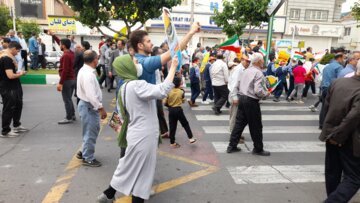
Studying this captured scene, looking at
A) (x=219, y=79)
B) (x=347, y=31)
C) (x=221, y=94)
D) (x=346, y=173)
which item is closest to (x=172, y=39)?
(x=346, y=173)

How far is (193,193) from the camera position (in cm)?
392

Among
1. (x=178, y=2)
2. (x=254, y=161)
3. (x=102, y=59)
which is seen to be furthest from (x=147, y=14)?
(x=254, y=161)

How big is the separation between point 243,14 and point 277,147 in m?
12.1

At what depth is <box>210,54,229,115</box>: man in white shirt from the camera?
834 cm

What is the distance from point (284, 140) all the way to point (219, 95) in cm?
271

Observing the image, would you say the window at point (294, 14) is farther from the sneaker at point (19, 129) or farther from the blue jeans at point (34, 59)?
the sneaker at point (19, 129)

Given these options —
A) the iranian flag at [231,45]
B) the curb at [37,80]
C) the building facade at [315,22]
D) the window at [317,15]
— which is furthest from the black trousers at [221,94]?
the window at [317,15]

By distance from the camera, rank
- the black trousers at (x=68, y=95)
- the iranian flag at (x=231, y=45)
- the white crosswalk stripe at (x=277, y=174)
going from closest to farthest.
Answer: the white crosswalk stripe at (x=277, y=174), the black trousers at (x=68, y=95), the iranian flag at (x=231, y=45)

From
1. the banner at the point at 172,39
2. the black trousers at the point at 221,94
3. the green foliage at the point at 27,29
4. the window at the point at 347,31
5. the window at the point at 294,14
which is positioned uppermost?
the window at the point at 294,14

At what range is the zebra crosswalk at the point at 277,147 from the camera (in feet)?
14.9

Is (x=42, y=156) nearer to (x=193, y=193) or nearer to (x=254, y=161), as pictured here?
(x=193, y=193)

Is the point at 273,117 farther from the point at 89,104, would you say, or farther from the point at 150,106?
the point at 150,106

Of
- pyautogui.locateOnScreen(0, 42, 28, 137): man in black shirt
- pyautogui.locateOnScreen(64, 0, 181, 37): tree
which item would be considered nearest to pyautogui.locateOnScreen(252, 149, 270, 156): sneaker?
pyautogui.locateOnScreen(0, 42, 28, 137): man in black shirt

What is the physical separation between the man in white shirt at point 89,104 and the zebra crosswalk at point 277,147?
215cm
